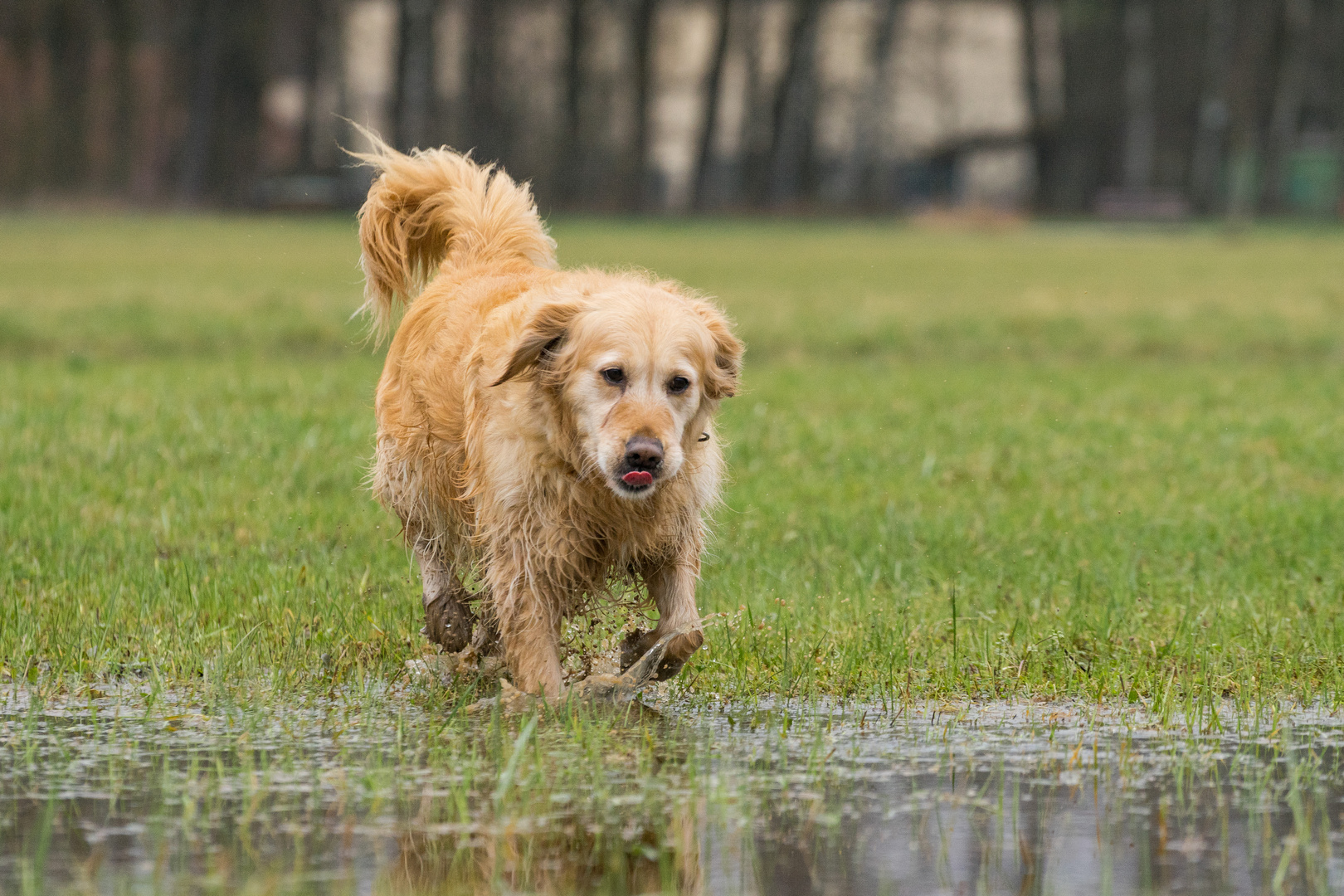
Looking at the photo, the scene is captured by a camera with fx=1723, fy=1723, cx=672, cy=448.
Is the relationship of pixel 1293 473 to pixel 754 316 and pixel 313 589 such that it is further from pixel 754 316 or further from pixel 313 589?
pixel 754 316

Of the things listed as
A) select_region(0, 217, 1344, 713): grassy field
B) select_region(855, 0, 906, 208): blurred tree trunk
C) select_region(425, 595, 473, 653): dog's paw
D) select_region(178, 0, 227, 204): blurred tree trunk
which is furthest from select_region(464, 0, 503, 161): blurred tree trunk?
select_region(425, 595, 473, 653): dog's paw

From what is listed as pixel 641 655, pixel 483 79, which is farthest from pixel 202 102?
pixel 641 655

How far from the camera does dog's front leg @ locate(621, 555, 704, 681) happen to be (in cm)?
514

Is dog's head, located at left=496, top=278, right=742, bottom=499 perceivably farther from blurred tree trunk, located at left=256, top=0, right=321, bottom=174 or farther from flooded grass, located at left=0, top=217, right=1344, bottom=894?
blurred tree trunk, located at left=256, top=0, right=321, bottom=174

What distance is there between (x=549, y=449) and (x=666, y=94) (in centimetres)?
6509

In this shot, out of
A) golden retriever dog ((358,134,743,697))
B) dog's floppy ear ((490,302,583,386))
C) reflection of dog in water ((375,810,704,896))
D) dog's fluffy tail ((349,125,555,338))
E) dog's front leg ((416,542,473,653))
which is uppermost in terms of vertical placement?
dog's fluffy tail ((349,125,555,338))

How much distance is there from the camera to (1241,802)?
4156 millimetres

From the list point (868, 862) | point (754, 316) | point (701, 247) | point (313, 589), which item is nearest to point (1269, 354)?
point (754, 316)

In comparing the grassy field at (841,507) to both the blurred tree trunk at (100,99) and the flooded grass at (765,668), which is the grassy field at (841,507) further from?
the blurred tree trunk at (100,99)

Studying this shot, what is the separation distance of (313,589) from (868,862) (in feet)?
10.5

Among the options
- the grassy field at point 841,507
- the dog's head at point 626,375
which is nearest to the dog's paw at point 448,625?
the grassy field at point 841,507

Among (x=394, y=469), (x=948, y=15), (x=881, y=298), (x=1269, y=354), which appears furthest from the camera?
(x=948, y=15)

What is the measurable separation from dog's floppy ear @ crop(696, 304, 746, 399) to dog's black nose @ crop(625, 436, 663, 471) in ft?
1.44

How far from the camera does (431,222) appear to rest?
682 cm
